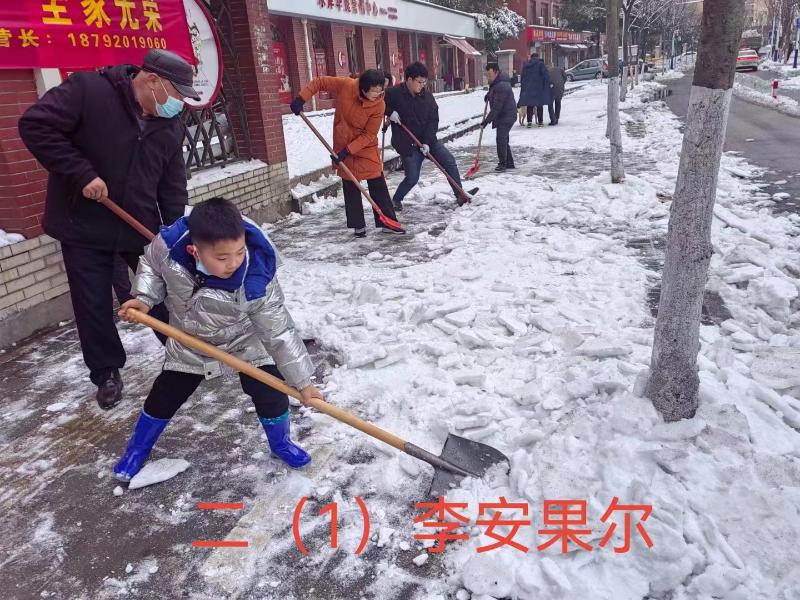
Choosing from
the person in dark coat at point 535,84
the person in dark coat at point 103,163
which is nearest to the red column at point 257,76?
the person in dark coat at point 103,163

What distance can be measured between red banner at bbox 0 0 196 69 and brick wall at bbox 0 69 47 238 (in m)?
0.13

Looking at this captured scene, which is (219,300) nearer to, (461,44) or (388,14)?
(388,14)

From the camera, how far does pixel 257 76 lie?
677 centimetres

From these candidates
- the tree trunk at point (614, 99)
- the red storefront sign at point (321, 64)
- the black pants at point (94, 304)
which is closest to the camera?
the black pants at point (94, 304)

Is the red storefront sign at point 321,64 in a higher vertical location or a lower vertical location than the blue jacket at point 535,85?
higher

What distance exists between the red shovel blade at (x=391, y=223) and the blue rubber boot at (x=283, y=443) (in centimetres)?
391

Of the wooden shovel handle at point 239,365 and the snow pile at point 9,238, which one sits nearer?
the wooden shovel handle at point 239,365

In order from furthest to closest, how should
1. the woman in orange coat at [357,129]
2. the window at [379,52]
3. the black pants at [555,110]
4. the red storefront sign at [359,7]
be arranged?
the window at [379,52] < the red storefront sign at [359,7] < the black pants at [555,110] < the woman in orange coat at [357,129]

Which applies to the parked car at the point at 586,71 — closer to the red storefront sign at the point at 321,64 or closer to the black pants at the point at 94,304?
the red storefront sign at the point at 321,64

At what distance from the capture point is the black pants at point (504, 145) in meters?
9.78

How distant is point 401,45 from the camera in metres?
28.7

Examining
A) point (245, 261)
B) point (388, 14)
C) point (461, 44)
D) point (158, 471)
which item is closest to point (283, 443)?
point (158, 471)

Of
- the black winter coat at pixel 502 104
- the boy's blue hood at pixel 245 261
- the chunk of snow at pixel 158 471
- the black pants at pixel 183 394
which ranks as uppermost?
the black winter coat at pixel 502 104

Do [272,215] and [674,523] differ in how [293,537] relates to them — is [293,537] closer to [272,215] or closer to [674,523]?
[674,523]
